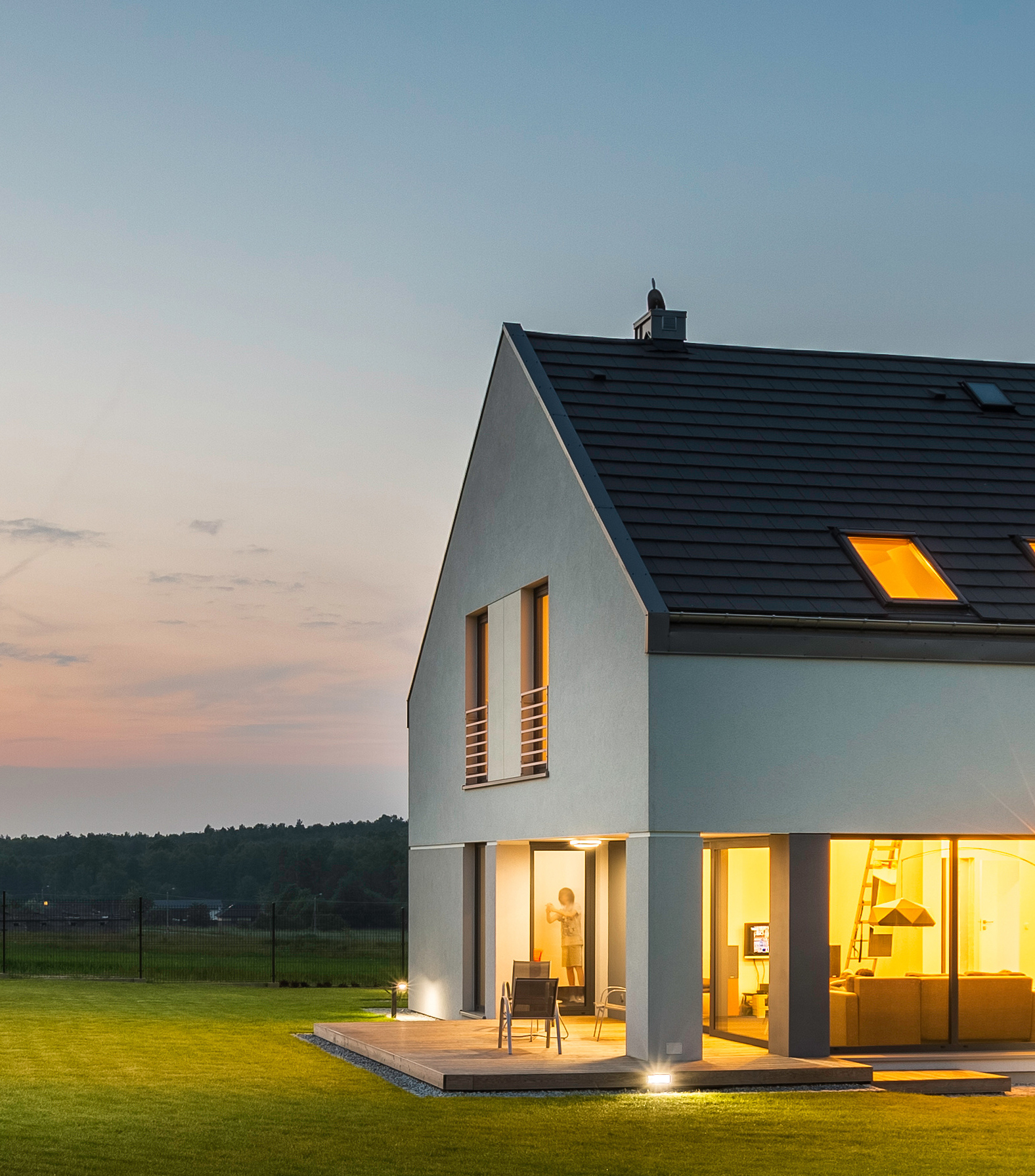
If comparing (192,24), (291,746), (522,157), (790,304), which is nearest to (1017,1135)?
(192,24)

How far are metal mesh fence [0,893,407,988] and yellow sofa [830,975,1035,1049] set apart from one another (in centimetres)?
1475

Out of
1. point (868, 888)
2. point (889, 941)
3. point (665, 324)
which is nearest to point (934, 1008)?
point (889, 941)

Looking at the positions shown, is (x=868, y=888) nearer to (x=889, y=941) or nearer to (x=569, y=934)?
(x=889, y=941)

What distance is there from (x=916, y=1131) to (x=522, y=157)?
14.2 meters

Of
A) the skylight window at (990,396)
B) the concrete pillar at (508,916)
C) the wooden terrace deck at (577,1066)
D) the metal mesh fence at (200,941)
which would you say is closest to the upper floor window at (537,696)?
the concrete pillar at (508,916)

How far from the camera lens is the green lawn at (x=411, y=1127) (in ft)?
26.3

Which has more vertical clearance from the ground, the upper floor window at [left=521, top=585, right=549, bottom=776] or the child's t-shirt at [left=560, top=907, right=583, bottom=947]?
the upper floor window at [left=521, top=585, right=549, bottom=776]

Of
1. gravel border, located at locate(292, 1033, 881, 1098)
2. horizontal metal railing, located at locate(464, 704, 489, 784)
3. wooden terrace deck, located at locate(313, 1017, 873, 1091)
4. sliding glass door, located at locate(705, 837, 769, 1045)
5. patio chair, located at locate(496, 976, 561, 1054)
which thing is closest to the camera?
A: gravel border, located at locate(292, 1033, 881, 1098)

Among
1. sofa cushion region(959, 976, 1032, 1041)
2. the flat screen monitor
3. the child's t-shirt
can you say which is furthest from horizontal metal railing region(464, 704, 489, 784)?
sofa cushion region(959, 976, 1032, 1041)

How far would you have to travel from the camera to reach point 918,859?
12234mm

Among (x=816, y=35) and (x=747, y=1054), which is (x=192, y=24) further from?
(x=747, y=1054)

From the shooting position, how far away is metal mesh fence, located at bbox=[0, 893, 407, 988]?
28.9 meters

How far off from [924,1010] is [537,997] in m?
3.27

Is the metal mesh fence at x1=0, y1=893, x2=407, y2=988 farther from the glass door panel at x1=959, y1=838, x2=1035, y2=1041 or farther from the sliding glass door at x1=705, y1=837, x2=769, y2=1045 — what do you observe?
the glass door panel at x1=959, y1=838, x2=1035, y2=1041
